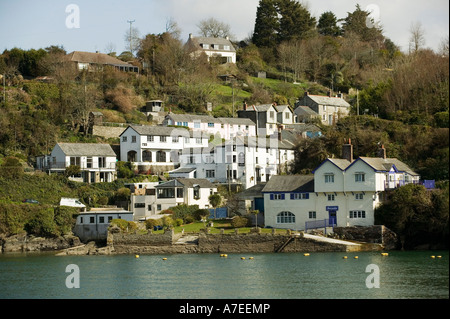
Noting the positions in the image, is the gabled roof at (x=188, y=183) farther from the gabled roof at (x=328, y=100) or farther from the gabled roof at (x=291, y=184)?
the gabled roof at (x=328, y=100)


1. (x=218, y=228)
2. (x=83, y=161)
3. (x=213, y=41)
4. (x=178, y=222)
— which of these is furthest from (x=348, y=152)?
(x=213, y=41)

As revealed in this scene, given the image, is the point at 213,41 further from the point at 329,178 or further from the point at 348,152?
the point at 329,178

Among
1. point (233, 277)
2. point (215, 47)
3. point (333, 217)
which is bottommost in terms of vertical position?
point (233, 277)

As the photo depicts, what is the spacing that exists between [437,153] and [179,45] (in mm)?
58534

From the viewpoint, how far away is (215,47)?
12044cm

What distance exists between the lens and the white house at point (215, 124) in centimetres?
8819

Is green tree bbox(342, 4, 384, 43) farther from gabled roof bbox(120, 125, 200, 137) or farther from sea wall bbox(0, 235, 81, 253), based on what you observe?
sea wall bbox(0, 235, 81, 253)

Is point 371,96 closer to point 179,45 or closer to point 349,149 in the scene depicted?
point 349,149

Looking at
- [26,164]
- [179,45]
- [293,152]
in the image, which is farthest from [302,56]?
[26,164]

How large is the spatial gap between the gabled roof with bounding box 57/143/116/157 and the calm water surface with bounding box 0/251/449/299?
2102 centimetres

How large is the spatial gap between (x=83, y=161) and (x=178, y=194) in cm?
1194

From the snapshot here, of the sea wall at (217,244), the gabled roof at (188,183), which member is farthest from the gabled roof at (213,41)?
the sea wall at (217,244)

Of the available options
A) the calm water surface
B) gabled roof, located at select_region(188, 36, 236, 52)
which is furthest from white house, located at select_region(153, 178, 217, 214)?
gabled roof, located at select_region(188, 36, 236, 52)
